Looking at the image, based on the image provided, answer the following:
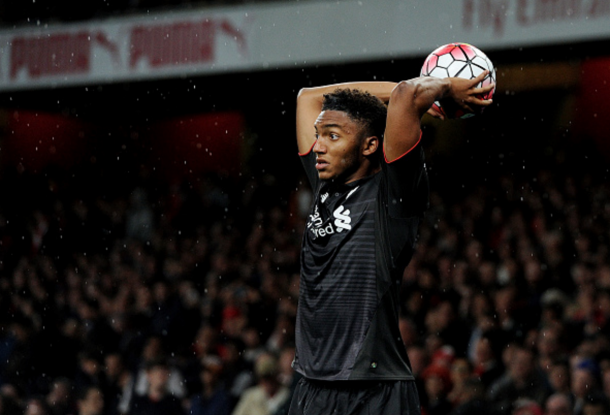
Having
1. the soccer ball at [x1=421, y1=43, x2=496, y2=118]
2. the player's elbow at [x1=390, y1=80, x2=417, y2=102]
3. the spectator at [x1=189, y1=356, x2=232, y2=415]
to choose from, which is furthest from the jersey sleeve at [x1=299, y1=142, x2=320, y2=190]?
the spectator at [x1=189, y1=356, x2=232, y2=415]

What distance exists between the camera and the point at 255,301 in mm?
9516

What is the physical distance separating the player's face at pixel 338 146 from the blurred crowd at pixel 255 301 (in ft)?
10.6

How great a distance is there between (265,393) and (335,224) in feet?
14.1

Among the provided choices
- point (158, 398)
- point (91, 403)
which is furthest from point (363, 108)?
point (91, 403)

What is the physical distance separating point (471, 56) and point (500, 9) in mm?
6984

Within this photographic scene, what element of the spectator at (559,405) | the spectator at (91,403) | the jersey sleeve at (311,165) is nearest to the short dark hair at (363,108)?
the jersey sleeve at (311,165)

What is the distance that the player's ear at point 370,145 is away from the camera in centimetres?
329

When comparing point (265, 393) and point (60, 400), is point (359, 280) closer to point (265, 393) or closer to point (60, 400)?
point (265, 393)

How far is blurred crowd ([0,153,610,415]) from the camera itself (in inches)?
265

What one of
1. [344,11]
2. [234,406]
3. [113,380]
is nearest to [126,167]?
[344,11]

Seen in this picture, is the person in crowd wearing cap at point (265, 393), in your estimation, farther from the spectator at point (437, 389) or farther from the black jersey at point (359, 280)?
the black jersey at point (359, 280)

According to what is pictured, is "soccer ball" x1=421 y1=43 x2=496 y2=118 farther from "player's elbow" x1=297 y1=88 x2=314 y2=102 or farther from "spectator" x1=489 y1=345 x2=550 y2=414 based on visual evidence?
"spectator" x1=489 y1=345 x2=550 y2=414

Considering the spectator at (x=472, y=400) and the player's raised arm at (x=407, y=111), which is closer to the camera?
the player's raised arm at (x=407, y=111)

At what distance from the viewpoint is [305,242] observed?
3.44m
